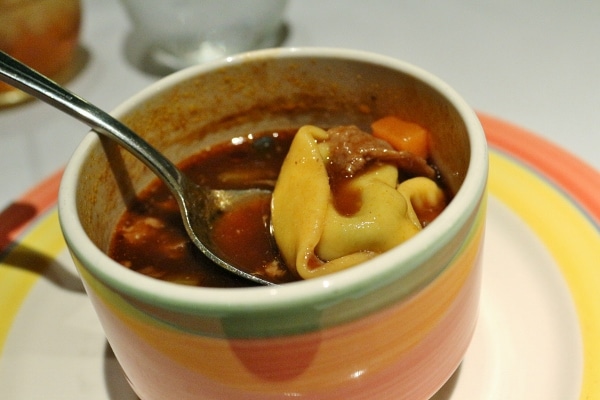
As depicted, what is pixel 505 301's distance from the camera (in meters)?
0.92

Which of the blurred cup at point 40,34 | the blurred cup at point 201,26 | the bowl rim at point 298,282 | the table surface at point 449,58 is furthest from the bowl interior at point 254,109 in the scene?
the blurred cup at point 40,34

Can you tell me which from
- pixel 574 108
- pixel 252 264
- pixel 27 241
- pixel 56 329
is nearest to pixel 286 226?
pixel 252 264

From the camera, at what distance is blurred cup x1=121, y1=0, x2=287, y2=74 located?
1.70 metres

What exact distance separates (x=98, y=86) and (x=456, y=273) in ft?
4.74

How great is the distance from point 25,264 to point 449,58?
1260mm

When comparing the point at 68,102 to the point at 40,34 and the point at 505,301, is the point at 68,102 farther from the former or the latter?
the point at 40,34

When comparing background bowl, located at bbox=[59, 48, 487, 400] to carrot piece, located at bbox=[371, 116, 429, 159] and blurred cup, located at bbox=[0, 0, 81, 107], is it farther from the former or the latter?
blurred cup, located at bbox=[0, 0, 81, 107]

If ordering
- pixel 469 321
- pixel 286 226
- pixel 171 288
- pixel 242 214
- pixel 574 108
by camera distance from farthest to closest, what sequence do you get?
pixel 574 108 < pixel 242 214 < pixel 286 226 < pixel 469 321 < pixel 171 288

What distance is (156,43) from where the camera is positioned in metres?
1.84

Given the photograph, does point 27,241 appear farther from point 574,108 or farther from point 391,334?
point 574,108

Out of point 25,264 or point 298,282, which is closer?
point 298,282

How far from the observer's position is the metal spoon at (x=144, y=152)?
0.88 m

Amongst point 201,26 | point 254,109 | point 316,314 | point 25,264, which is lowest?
point 25,264

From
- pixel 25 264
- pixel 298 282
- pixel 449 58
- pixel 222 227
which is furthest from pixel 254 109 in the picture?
pixel 449 58
